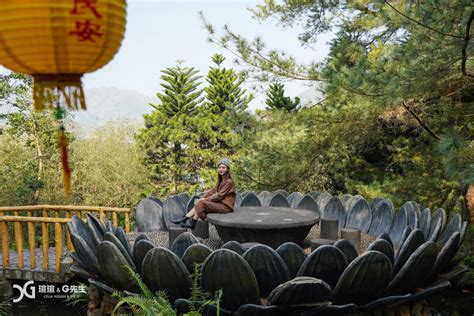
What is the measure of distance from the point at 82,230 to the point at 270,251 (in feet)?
6.63

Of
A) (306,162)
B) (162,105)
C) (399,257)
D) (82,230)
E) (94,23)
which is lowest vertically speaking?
(399,257)

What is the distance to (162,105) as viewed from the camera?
13.0 meters

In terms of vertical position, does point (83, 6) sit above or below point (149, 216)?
above

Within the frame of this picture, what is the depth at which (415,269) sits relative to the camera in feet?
13.3

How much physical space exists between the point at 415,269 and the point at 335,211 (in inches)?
94.0

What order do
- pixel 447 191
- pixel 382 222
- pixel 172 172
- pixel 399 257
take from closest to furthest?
pixel 399 257 < pixel 382 222 < pixel 447 191 < pixel 172 172

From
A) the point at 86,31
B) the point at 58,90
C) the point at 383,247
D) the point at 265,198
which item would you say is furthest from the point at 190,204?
the point at 86,31

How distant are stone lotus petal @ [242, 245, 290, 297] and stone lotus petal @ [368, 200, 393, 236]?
7.73 feet

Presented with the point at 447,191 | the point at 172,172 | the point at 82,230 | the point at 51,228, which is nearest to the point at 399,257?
the point at 82,230

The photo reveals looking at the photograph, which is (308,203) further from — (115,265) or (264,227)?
(115,265)

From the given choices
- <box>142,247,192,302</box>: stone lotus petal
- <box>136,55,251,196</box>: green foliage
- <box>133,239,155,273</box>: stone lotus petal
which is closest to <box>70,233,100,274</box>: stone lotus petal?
<box>133,239,155,273</box>: stone lotus petal

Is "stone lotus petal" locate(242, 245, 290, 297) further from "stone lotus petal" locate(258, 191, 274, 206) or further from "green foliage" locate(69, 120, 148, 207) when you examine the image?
"green foliage" locate(69, 120, 148, 207)

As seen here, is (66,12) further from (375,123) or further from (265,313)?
(375,123)

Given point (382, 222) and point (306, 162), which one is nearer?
point (382, 222)
